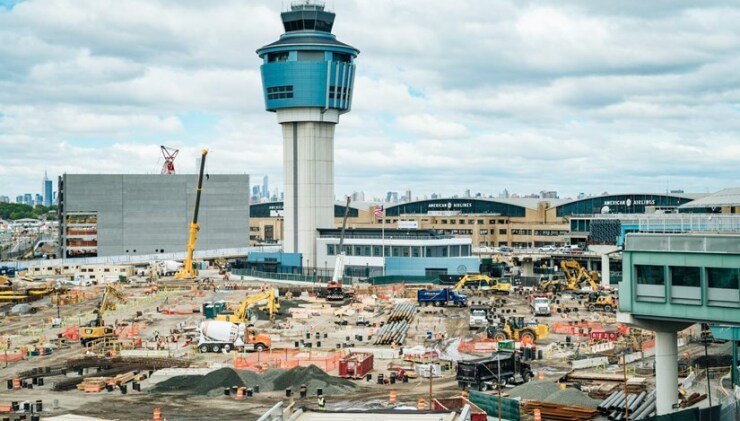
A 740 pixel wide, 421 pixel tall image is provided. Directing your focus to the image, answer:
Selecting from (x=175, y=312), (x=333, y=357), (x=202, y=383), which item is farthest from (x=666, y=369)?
(x=175, y=312)

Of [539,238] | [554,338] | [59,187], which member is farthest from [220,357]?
[539,238]

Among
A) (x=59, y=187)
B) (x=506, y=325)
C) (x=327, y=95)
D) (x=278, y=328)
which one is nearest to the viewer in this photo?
(x=506, y=325)

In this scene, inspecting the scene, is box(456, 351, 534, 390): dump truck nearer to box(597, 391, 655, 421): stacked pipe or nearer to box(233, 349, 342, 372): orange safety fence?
box(597, 391, 655, 421): stacked pipe

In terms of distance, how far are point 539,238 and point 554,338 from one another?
116 metres

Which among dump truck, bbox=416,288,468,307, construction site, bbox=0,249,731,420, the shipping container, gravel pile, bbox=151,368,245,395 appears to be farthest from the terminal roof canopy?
gravel pile, bbox=151,368,245,395

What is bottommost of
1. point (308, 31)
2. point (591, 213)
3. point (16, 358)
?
point (16, 358)

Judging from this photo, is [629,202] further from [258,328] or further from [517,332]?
[517,332]

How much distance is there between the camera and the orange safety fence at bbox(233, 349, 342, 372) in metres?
65.9

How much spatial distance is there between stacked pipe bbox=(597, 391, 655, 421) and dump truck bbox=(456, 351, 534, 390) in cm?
869

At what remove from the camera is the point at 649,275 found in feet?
122

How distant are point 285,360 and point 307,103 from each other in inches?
3119

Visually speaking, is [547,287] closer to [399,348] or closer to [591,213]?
[399,348]

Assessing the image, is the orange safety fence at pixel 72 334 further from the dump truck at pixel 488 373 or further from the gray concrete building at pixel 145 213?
the gray concrete building at pixel 145 213

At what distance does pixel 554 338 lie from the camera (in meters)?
80.1
